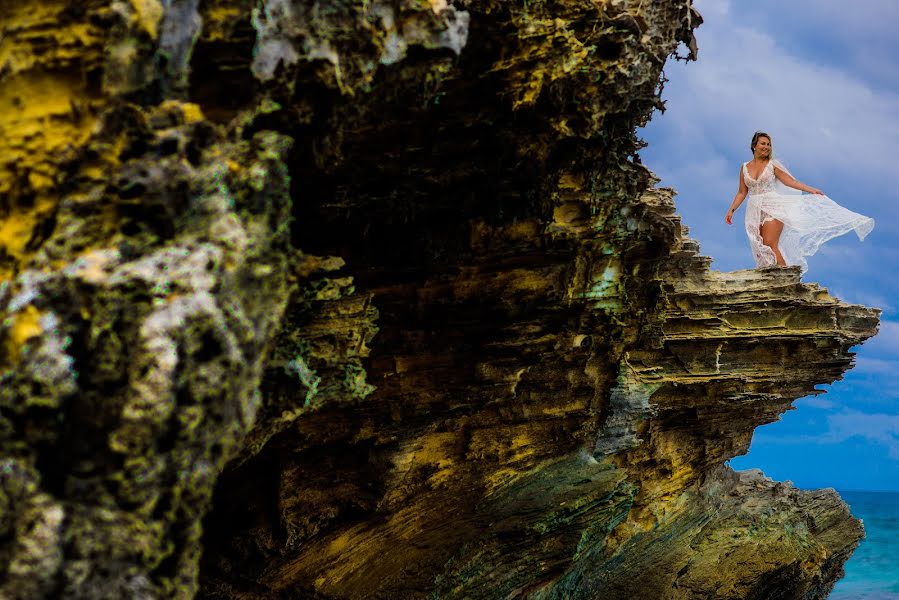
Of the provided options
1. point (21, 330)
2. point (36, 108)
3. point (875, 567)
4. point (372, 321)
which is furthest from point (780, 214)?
point (875, 567)

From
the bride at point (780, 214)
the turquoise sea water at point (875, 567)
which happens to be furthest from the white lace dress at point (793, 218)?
the turquoise sea water at point (875, 567)

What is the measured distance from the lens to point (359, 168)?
905 cm

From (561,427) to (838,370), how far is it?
6973 millimetres

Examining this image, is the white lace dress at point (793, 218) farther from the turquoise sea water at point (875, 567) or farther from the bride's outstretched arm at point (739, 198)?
the turquoise sea water at point (875, 567)

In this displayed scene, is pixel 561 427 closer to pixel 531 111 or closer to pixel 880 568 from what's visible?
pixel 531 111

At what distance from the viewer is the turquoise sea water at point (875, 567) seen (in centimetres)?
4550

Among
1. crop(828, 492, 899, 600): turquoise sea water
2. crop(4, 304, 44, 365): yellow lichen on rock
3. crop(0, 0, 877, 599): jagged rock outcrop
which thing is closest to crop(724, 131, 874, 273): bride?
crop(0, 0, 877, 599): jagged rock outcrop

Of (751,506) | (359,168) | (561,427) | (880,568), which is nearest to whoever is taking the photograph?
(359,168)

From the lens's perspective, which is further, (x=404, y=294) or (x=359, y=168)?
(x=404, y=294)

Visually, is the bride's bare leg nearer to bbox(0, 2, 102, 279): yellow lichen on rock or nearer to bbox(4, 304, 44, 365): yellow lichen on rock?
→ bbox(0, 2, 102, 279): yellow lichen on rock

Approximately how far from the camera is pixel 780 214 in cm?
1625

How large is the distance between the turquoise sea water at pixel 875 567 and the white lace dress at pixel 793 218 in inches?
1218

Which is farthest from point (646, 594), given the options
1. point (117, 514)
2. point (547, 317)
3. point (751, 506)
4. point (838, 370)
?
point (117, 514)

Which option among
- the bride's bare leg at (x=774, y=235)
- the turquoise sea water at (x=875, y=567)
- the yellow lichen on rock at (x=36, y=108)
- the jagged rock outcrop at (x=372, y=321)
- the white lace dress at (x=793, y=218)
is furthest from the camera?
the turquoise sea water at (x=875, y=567)
